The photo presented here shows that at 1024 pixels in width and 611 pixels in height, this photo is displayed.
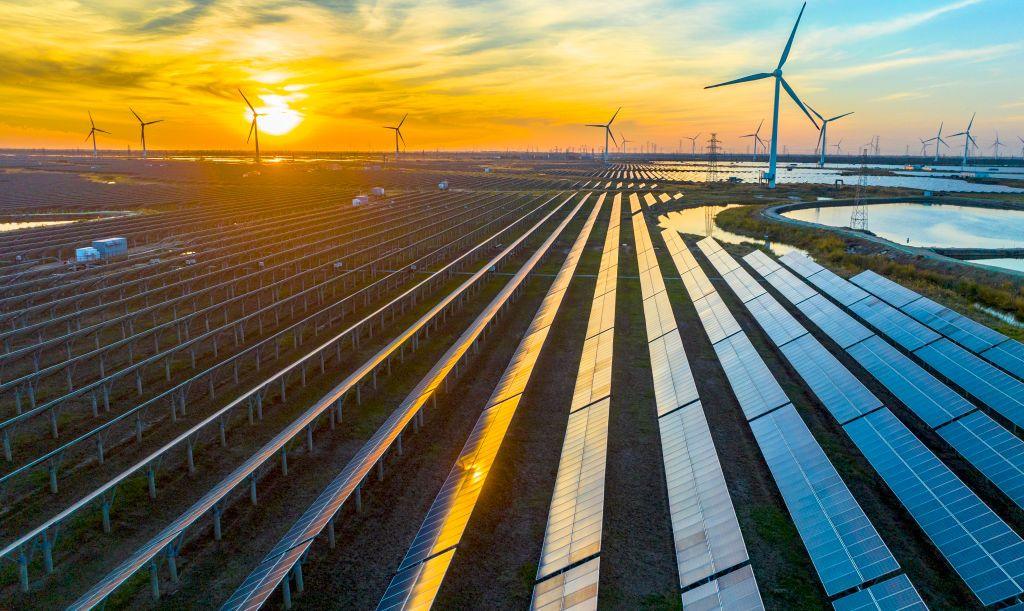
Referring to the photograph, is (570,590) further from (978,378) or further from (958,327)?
(958,327)

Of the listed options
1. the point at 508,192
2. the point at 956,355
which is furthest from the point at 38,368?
the point at 508,192

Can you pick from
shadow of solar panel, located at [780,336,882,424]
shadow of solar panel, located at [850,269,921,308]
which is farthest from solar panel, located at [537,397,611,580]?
shadow of solar panel, located at [850,269,921,308]

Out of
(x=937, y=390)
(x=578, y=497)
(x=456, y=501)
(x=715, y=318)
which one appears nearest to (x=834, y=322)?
(x=715, y=318)

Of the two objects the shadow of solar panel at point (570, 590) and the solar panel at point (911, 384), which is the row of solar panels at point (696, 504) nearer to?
the shadow of solar panel at point (570, 590)

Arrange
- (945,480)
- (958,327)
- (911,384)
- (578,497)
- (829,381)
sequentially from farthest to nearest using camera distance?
1. (958,327)
2. (829,381)
3. (911,384)
4. (945,480)
5. (578,497)

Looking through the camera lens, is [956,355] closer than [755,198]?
Yes

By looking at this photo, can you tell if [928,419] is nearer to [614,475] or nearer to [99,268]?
[614,475]
